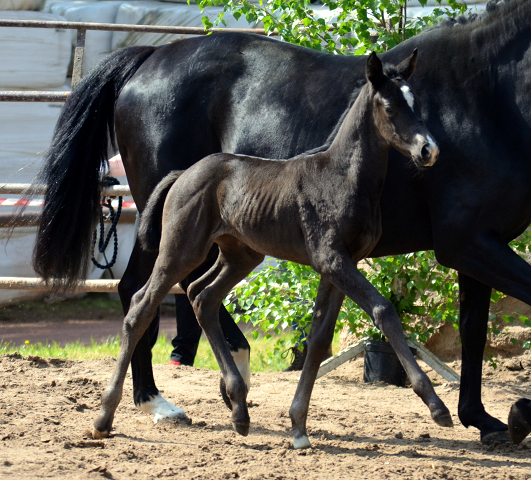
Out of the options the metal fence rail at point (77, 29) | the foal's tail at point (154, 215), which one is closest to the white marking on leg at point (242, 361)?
the foal's tail at point (154, 215)

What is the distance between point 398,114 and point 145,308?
4.83 feet

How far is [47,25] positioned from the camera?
645 centimetres

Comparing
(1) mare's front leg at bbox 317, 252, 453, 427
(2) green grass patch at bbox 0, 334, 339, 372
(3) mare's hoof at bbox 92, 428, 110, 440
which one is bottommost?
(2) green grass patch at bbox 0, 334, 339, 372

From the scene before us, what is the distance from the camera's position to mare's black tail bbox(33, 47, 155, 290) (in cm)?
410

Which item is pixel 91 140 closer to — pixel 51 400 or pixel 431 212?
pixel 51 400

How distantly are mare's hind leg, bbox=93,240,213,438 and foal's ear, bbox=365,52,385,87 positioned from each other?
1.06 meters

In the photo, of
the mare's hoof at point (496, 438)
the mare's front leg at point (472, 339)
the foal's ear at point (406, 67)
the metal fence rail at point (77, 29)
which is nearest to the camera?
the foal's ear at point (406, 67)

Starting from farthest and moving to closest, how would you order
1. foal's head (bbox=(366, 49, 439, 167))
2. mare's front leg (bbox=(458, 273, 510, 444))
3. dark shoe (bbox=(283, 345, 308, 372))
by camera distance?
dark shoe (bbox=(283, 345, 308, 372))
mare's front leg (bbox=(458, 273, 510, 444))
foal's head (bbox=(366, 49, 439, 167))

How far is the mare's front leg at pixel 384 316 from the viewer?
2.61 meters

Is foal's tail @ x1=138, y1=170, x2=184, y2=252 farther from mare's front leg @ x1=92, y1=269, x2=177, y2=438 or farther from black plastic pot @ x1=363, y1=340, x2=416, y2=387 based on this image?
black plastic pot @ x1=363, y1=340, x2=416, y2=387

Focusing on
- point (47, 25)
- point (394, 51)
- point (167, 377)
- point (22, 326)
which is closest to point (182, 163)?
point (394, 51)

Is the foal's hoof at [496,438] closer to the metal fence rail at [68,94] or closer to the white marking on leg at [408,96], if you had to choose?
the white marking on leg at [408,96]

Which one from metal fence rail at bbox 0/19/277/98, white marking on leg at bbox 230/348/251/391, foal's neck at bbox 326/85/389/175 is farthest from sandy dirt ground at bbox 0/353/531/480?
metal fence rail at bbox 0/19/277/98

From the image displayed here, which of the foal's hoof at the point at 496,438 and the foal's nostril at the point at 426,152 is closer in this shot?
the foal's nostril at the point at 426,152
